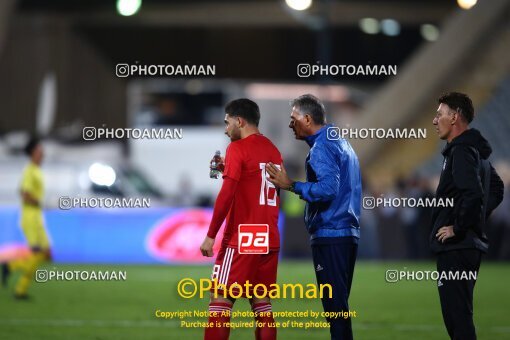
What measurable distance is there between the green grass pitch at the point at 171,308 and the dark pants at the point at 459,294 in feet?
12.5

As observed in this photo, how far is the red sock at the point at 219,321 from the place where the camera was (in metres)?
9.11

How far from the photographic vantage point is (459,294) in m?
8.63

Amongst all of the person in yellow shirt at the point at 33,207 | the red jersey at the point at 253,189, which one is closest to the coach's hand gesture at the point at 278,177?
the red jersey at the point at 253,189

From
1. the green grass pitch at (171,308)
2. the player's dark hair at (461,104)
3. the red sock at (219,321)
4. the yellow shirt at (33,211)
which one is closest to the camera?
the player's dark hair at (461,104)

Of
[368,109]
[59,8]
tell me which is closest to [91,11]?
[59,8]

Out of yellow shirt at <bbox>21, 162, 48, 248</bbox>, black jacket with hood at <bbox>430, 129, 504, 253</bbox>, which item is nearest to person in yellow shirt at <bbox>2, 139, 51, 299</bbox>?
yellow shirt at <bbox>21, 162, 48, 248</bbox>

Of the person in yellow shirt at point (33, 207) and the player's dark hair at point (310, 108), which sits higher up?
the person in yellow shirt at point (33, 207)

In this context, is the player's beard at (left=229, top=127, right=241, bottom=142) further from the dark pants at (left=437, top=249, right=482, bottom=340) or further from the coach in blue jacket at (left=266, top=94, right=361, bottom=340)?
the dark pants at (left=437, top=249, right=482, bottom=340)

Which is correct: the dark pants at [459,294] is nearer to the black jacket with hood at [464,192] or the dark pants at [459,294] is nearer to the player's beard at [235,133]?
the black jacket with hood at [464,192]

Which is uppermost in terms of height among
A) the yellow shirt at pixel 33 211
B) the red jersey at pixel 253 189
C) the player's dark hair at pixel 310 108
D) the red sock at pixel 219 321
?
the yellow shirt at pixel 33 211

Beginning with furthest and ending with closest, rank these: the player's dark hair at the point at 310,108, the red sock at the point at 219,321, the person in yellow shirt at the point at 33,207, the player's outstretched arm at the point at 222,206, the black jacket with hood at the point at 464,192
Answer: the person in yellow shirt at the point at 33,207 < the player's dark hair at the point at 310,108 < the red sock at the point at 219,321 < the player's outstretched arm at the point at 222,206 < the black jacket with hood at the point at 464,192

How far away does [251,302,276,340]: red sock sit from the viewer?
30.2 feet

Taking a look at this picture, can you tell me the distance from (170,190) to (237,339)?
32.2m

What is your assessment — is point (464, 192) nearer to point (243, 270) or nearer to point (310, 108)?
point (310, 108)
